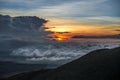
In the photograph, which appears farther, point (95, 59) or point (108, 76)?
point (95, 59)

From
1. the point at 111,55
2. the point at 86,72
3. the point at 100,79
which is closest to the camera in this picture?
the point at 100,79

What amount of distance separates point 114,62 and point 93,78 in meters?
4.17

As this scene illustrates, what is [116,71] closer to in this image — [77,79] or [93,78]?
[93,78]

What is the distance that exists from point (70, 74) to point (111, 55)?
647 cm

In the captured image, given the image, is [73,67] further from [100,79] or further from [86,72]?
[100,79]

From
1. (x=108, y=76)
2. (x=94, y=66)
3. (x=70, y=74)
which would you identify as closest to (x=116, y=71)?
(x=108, y=76)

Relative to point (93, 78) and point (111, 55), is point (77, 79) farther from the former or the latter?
point (111, 55)

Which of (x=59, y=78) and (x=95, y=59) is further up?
(x=95, y=59)

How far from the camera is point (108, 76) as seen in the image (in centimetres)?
3036

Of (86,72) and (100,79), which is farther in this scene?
(86,72)

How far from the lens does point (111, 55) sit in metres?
34.8

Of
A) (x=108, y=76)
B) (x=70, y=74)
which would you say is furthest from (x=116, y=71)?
(x=70, y=74)

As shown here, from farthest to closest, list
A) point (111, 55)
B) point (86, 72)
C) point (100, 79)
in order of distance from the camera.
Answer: point (111, 55), point (86, 72), point (100, 79)

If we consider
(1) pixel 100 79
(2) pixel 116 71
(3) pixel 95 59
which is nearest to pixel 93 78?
(1) pixel 100 79
